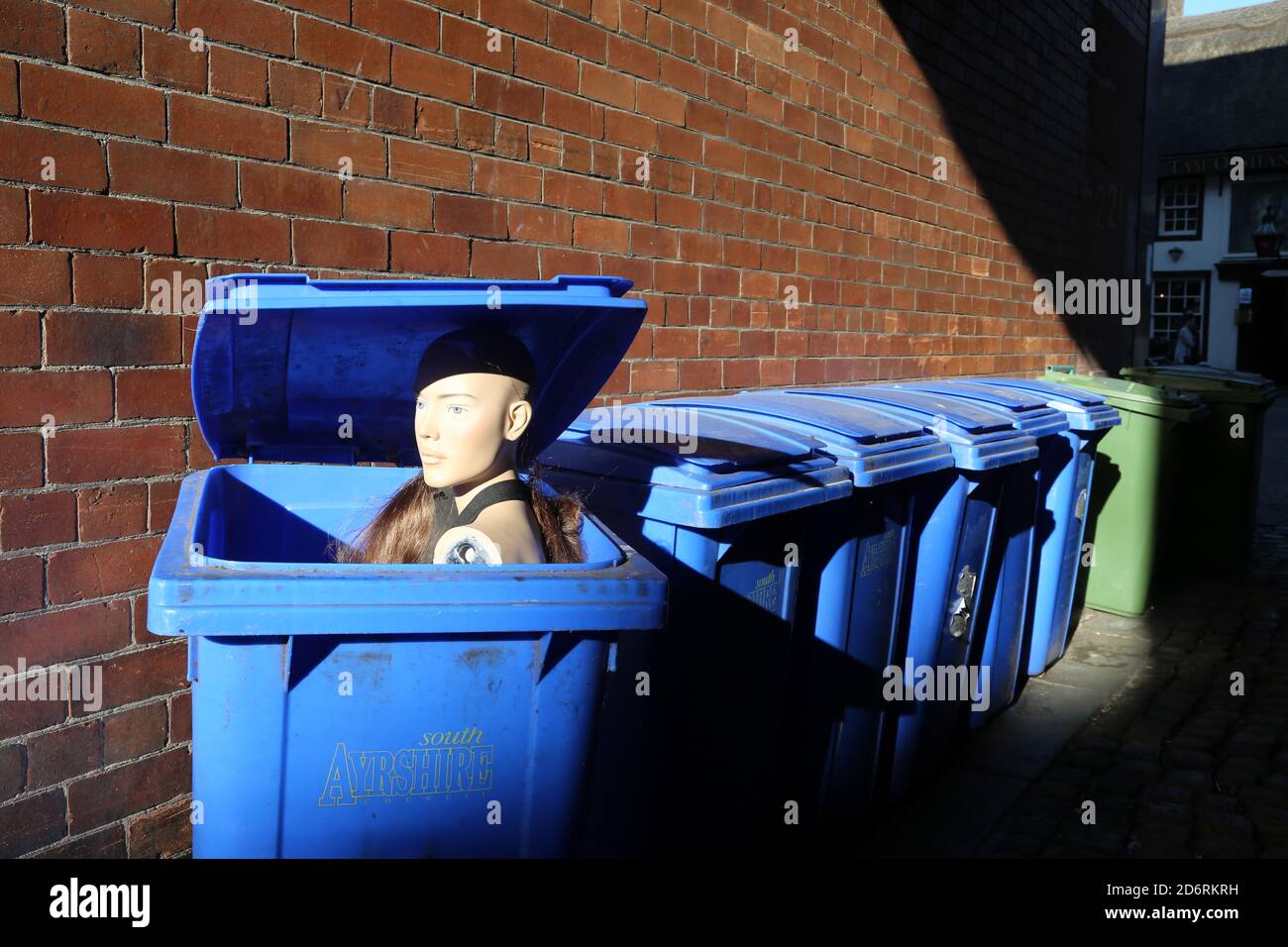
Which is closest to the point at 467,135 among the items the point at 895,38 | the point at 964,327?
the point at 895,38

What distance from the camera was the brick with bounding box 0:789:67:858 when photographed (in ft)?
8.13

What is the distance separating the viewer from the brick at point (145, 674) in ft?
8.85

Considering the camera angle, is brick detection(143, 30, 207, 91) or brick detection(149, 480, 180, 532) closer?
brick detection(143, 30, 207, 91)

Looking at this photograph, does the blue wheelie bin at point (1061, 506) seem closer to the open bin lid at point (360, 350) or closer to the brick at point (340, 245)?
the open bin lid at point (360, 350)

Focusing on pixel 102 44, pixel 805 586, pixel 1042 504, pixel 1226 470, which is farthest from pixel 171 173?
pixel 1226 470

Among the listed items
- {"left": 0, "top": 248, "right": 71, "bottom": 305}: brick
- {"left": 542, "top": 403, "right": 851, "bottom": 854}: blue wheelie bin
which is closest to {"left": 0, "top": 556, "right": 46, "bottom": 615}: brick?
{"left": 0, "top": 248, "right": 71, "bottom": 305}: brick

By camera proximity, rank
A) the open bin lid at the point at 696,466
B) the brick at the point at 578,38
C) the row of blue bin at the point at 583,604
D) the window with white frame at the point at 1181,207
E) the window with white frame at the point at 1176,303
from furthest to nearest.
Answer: the window with white frame at the point at 1181,207 < the window with white frame at the point at 1176,303 < the brick at the point at 578,38 < the open bin lid at the point at 696,466 < the row of blue bin at the point at 583,604

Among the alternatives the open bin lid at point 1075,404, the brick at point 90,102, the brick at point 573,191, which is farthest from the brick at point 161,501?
the open bin lid at point 1075,404

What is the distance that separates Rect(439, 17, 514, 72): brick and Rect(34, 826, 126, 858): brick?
2.46 meters

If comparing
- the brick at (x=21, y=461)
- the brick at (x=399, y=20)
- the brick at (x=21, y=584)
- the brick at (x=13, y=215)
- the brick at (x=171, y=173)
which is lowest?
the brick at (x=21, y=584)

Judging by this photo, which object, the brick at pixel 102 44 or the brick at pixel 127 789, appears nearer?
the brick at pixel 102 44

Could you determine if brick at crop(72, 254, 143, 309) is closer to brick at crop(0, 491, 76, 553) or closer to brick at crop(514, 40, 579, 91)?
brick at crop(0, 491, 76, 553)

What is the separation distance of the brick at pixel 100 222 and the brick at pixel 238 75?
1.22 feet
